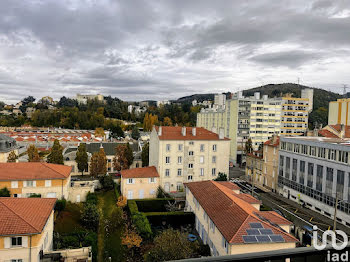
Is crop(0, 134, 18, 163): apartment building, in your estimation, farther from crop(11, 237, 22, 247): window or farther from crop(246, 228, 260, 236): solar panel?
crop(246, 228, 260, 236): solar panel

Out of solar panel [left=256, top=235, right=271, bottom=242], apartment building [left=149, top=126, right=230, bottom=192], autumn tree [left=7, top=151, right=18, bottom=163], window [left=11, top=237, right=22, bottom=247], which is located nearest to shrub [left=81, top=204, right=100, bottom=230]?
window [left=11, top=237, right=22, bottom=247]

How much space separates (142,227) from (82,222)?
22.3ft

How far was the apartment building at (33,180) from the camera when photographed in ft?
93.6

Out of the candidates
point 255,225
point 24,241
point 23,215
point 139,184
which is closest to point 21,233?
point 24,241

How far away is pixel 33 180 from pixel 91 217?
9.46 m

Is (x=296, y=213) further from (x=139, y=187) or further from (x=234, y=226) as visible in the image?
(x=139, y=187)

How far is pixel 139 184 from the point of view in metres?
34.4

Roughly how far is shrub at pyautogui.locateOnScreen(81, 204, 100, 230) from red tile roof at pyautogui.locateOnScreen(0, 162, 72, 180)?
686 cm

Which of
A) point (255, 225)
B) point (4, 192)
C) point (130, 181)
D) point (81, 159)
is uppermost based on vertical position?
point (255, 225)

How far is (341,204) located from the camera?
2700 centimetres

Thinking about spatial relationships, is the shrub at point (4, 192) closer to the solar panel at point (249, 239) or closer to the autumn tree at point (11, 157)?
the autumn tree at point (11, 157)

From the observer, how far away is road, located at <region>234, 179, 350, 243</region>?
27017 mm

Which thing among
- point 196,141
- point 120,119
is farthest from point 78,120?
point 196,141

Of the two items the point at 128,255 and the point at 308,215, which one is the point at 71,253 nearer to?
the point at 128,255
